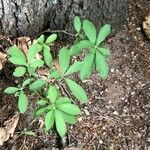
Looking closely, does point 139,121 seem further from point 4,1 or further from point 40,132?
point 4,1

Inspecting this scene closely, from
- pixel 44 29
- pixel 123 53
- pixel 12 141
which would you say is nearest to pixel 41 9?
pixel 44 29

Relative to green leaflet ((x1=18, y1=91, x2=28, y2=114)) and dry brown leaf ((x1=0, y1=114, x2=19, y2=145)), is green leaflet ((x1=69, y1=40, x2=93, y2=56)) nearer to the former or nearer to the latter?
green leaflet ((x1=18, y1=91, x2=28, y2=114))

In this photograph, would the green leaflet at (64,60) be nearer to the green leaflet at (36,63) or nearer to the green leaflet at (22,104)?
the green leaflet at (36,63)

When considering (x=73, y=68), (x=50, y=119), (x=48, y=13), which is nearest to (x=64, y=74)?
(x=73, y=68)

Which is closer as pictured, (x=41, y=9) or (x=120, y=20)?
(x=41, y=9)

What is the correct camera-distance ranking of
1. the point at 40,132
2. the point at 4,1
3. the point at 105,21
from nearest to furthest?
the point at 4,1, the point at 40,132, the point at 105,21

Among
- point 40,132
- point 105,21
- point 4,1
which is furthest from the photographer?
point 105,21

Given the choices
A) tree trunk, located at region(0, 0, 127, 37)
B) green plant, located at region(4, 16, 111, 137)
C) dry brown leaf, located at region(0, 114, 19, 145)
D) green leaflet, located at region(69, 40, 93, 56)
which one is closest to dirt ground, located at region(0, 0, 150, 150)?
dry brown leaf, located at region(0, 114, 19, 145)

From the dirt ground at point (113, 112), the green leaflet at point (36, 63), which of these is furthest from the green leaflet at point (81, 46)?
the dirt ground at point (113, 112)
